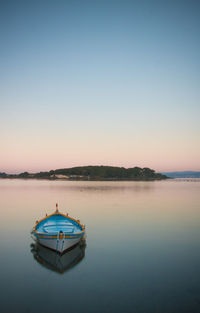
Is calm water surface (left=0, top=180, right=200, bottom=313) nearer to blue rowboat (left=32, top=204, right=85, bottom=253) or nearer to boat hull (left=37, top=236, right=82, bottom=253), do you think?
boat hull (left=37, top=236, right=82, bottom=253)

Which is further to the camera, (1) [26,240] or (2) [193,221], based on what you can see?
(2) [193,221]

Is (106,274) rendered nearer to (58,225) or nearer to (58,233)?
(58,233)

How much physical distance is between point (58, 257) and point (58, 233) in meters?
1.81

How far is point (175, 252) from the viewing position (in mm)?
19094

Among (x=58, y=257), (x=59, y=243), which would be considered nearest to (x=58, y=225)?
(x=58, y=257)

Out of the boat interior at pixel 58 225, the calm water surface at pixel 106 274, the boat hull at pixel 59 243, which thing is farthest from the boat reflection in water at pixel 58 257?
the boat interior at pixel 58 225

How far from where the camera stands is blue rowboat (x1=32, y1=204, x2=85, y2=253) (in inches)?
650

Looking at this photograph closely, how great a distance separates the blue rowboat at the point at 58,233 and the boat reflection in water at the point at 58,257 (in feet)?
1.91

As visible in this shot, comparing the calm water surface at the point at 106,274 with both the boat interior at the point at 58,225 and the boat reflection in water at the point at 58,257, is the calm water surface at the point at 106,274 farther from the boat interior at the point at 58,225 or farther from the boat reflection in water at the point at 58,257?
the boat interior at the point at 58,225

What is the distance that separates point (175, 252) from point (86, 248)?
763 centimetres

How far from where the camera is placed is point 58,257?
54.7 ft

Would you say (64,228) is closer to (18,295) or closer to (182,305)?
(18,295)

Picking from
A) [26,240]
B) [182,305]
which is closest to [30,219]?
[26,240]

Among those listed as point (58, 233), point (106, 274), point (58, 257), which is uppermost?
point (58, 233)
